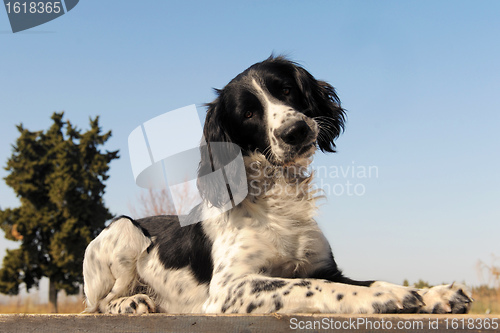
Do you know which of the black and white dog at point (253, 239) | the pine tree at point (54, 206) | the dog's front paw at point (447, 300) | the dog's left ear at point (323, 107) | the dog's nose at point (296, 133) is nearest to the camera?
the dog's front paw at point (447, 300)

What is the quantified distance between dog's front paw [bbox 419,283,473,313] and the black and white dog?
6cm

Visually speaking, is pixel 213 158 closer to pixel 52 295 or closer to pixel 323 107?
pixel 323 107

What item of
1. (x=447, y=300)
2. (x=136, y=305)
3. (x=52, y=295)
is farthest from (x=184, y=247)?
(x=52, y=295)

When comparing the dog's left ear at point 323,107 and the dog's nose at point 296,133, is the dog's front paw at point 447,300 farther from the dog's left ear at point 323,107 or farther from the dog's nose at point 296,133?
the dog's left ear at point 323,107

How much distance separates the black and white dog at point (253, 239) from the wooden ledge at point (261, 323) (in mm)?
374

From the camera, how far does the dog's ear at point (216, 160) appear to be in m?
3.87

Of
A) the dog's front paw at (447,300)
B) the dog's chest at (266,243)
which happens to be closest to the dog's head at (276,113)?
the dog's chest at (266,243)

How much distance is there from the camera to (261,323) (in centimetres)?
240

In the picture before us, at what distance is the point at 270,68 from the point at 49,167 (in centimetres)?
2081

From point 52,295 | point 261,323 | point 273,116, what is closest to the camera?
point 261,323

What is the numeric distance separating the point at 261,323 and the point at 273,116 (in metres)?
1.76

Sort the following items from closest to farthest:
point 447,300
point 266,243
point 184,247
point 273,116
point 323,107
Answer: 1. point 447,300
2. point 266,243
3. point 273,116
4. point 184,247
5. point 323,107

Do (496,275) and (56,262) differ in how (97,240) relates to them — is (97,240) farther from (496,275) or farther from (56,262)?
(56,262)

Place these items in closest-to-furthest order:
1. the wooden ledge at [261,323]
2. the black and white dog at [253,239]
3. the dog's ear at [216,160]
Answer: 1. the wooden ledge at [261,323]
2. the black and white dog at [253,239]
3. the dog's ear at [216,160]
